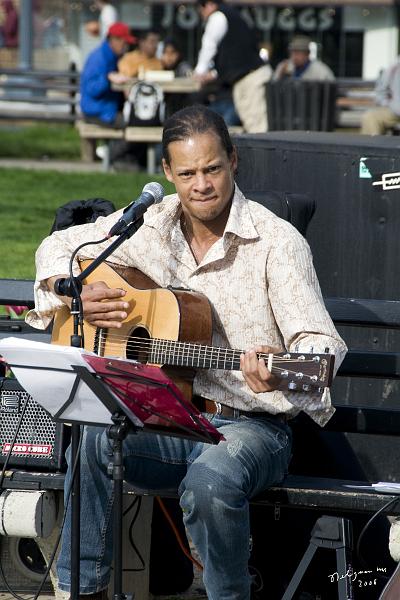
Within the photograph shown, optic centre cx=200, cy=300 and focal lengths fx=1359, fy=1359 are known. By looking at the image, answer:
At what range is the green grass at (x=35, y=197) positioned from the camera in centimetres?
839

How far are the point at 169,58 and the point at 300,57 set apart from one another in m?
1.75

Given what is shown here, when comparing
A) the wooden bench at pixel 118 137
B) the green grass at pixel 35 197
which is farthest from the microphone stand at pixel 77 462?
the wooden bench at pixel 118 137

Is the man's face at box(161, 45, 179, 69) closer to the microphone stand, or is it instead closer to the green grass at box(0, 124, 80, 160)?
the green grass at box(0, 124, 80, 160)

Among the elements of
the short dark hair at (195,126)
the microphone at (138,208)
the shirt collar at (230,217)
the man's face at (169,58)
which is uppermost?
the short dark hair at (195,126)

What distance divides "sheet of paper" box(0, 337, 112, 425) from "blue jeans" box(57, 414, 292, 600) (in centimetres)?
42

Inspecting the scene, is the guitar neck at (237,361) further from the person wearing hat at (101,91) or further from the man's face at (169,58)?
the man's face at (169,58)

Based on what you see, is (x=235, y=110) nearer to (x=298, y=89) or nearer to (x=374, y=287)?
(x=298, y=89)

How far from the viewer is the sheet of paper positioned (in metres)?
3.46

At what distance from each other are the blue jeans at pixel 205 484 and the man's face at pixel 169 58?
487 inches

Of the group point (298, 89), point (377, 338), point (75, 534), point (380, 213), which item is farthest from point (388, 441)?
point (298, 89)

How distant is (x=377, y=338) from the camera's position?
5.27 meters

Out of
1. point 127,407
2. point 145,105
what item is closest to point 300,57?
point 145,105

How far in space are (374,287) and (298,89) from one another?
25.2 feet
